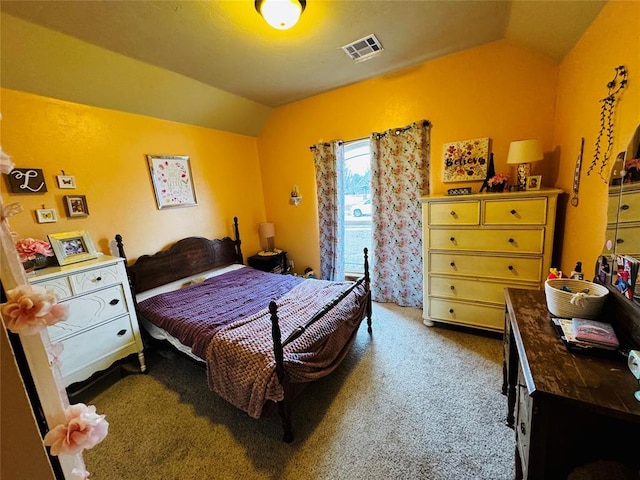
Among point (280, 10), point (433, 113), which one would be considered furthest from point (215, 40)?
point (433, 113)

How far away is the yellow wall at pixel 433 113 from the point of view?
2422 mm

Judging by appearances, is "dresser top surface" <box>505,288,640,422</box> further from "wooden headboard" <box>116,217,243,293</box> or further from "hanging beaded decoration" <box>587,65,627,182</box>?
"wooden headboard" <box>116,217,243,293</box>

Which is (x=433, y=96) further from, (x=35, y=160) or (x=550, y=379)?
(x=35, y=160)

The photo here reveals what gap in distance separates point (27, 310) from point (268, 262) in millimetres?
3357

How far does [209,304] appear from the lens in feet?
7.84

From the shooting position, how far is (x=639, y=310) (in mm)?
1033

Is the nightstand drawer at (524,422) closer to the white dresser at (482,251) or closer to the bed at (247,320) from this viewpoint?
the bed at (247,320)

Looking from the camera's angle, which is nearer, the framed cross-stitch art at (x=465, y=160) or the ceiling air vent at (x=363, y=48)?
the ceiling air vent at (x=363, y=48)

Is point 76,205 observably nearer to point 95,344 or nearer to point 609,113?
point 95,344

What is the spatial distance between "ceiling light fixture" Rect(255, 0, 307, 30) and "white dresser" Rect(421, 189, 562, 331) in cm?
185

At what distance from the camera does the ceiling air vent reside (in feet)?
7.55

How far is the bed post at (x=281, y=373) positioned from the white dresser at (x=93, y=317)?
60.4 inches

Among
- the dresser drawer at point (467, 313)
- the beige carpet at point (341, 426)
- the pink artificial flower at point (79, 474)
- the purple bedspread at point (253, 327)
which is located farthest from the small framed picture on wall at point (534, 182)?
the pink artificial flower at point (79, 474)

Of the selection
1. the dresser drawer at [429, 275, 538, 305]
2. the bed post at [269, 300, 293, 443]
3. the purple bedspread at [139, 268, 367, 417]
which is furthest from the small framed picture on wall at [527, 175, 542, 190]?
the bed post at [269, 300, 293, 443]
